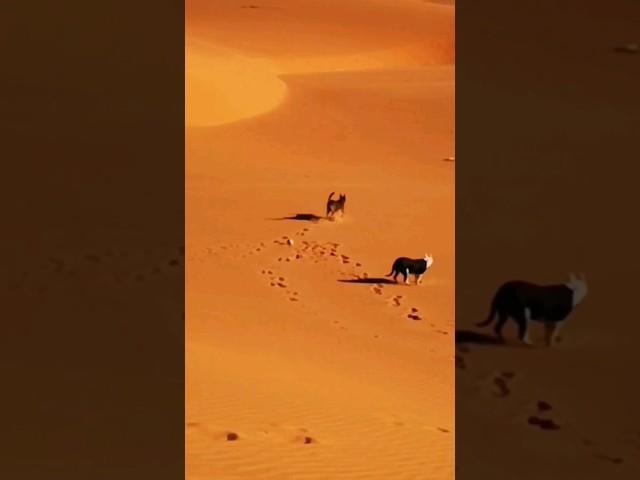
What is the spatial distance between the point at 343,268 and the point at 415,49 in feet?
81.3

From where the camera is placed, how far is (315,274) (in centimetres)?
1123
